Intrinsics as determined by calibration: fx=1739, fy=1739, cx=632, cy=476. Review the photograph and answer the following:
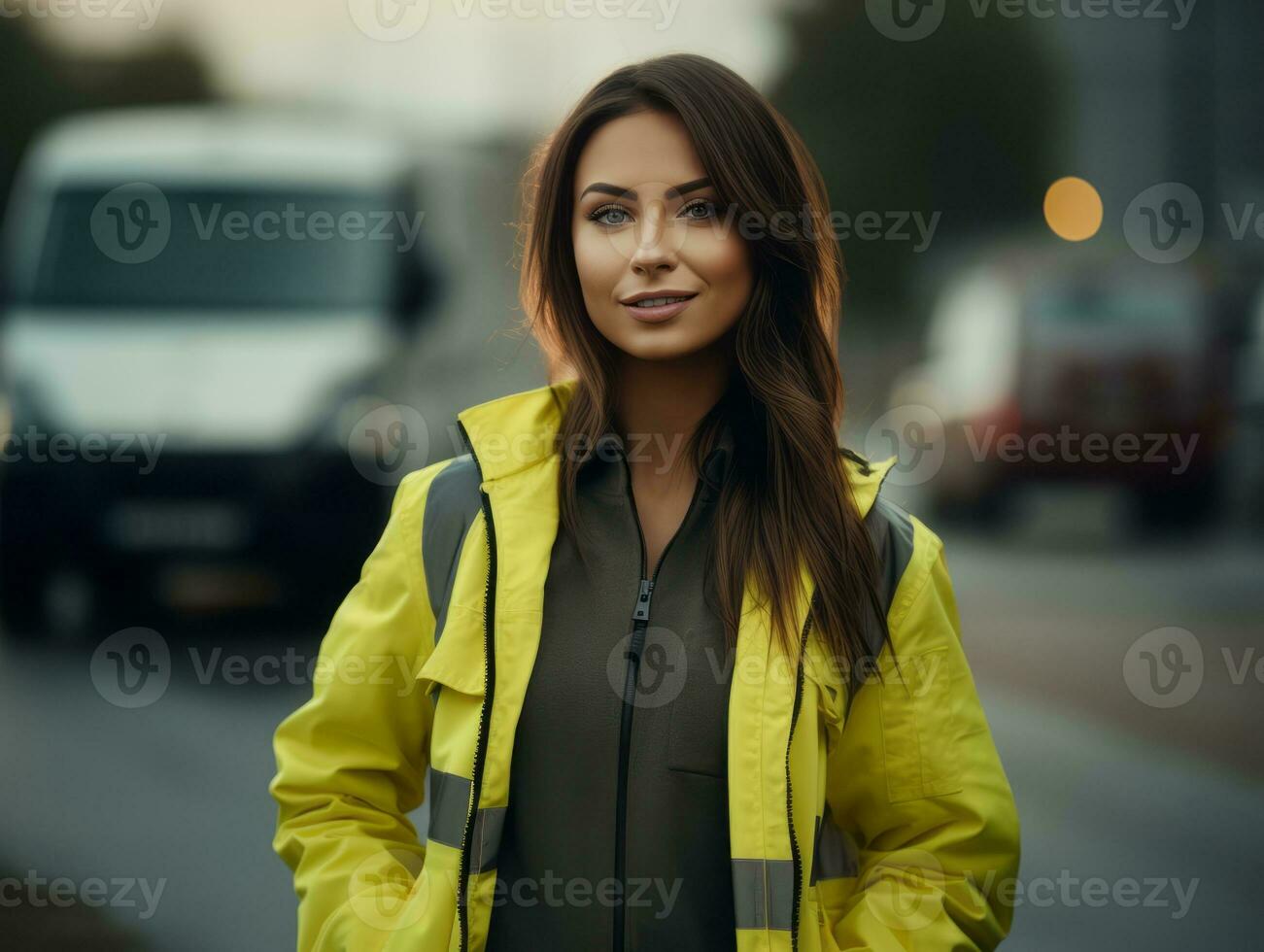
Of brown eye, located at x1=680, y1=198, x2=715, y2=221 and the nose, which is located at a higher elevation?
brown eye, located at x1=680, y1=198, x2=715, y2=221

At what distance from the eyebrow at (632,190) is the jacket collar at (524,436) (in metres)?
0.30

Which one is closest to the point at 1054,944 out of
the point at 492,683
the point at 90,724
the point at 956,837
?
the point at 956,837

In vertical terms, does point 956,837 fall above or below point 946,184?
below

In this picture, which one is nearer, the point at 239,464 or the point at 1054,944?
the point at 1054,944

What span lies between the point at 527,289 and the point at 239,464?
21.4 ft

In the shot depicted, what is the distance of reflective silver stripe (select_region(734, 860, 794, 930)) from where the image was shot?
2199 millimetres

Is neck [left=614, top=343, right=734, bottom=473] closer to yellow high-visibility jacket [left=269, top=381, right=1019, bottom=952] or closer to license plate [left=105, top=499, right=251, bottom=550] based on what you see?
yellow high-visibility jacket [left=269, top=381, right=1019, bottom=952]

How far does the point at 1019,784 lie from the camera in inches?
270

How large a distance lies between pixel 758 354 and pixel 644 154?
34 centimetres

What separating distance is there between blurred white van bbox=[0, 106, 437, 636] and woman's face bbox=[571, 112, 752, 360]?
21.3 ft

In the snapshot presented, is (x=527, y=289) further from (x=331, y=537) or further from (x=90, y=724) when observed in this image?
(x=331, y=537)

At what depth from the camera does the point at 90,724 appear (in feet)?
24.8

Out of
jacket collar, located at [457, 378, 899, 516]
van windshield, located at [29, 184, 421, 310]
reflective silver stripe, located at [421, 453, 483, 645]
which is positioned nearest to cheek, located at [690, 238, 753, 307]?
jacket collar, located at [457, 378, 899, 516]

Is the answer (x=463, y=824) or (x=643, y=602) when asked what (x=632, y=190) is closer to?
(x=643, y=602)
